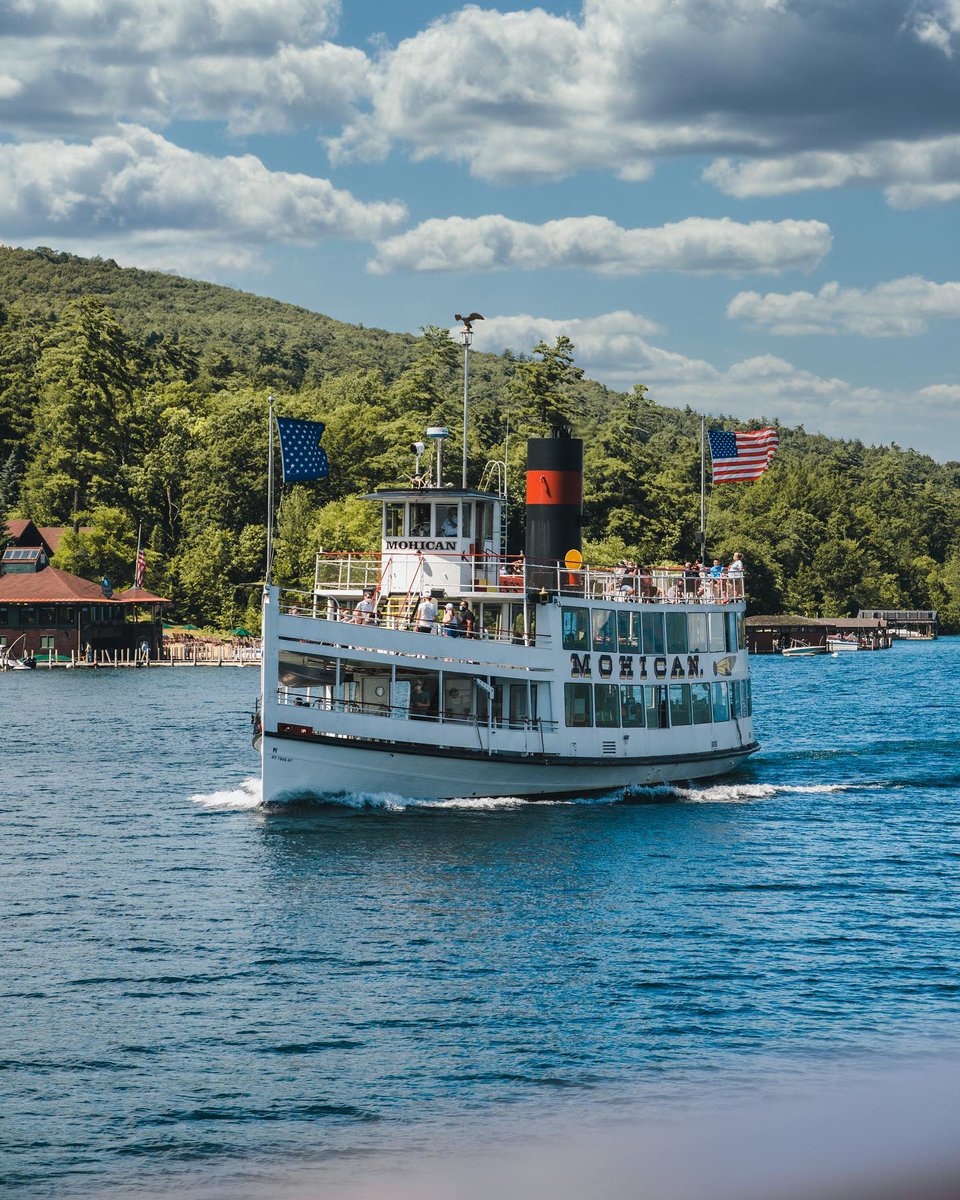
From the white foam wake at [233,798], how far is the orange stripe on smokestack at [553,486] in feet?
Result: 44.4

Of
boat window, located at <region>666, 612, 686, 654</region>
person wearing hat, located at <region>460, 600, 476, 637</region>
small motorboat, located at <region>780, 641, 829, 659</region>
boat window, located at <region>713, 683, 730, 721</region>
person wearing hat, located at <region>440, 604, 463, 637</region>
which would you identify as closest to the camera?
person wearing hat, located at <region>440, 604, 463, 637</region>

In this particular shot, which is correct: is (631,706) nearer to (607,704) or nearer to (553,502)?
(607,704)

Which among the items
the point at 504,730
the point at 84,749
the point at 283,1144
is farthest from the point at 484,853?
the point at 84,749

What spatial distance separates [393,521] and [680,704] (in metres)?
11.6

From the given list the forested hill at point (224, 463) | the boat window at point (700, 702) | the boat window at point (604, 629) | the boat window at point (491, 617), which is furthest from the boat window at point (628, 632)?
the forested hill at point (224, 463)

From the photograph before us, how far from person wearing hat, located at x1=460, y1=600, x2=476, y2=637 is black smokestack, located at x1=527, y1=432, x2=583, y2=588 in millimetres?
3626

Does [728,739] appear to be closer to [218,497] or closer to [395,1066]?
[395,1066]

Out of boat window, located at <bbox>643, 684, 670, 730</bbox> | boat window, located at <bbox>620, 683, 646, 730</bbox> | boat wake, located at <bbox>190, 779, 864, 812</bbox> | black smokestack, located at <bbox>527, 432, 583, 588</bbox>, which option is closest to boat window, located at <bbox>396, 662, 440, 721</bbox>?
boat wake, located at <bbox>190, 779, 864, 812</bbox>

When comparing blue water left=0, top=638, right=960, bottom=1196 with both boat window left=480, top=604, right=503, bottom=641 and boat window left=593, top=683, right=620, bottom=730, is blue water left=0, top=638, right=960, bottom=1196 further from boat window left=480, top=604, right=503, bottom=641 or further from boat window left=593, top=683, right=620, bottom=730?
boat window left=480, top=604, right=503, bottom=641

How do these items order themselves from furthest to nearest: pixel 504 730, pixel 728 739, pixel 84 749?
1. pixel 84 749
2. pixel 728 739
3. pixel 504 730

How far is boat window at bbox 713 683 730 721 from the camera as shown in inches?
2172

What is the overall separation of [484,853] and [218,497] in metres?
124

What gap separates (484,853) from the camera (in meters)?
Answer: 40.7

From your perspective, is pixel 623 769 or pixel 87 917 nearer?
pixel 87 917
